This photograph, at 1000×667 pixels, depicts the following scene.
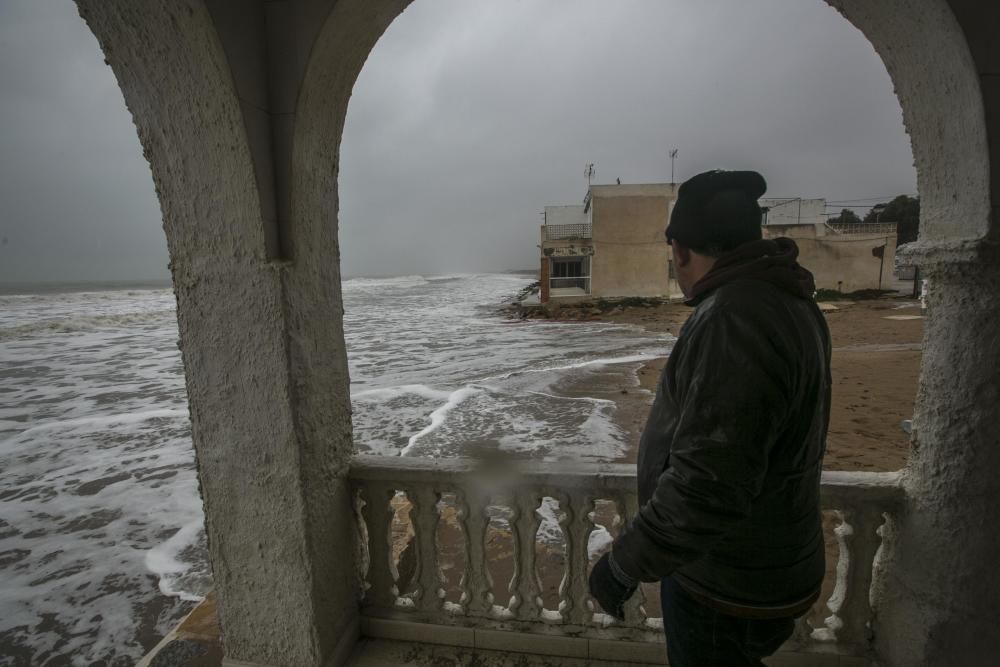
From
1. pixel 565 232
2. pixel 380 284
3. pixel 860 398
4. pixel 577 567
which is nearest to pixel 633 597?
pixel 577 567

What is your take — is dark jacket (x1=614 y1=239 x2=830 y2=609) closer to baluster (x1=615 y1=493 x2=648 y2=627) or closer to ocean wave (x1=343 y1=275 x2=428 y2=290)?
baluster (x1=615 y1=493 x2=648 y2=627)

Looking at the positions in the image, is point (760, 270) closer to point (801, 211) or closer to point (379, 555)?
point (379, 555)

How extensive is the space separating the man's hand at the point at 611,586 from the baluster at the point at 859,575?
1.37 metres

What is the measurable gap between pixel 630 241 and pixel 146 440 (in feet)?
73.4

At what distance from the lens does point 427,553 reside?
7.63ft

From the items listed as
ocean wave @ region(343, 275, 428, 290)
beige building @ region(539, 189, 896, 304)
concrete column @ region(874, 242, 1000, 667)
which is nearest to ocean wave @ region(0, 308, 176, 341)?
beige building @ region(539, 189, 896, 304)

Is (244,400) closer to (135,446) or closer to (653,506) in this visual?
(653,506)

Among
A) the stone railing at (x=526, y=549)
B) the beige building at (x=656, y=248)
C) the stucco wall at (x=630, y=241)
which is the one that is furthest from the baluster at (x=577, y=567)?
the stucco wall at (x=630, y=241)

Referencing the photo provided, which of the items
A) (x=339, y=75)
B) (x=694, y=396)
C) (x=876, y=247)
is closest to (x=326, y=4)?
(x=339, y=75)

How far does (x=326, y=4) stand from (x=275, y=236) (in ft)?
2.75

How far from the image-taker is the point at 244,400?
6.20ft

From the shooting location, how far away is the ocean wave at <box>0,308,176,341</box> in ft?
64.3

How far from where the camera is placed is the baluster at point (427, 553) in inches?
90.7

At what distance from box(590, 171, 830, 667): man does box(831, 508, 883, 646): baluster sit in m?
0.96
